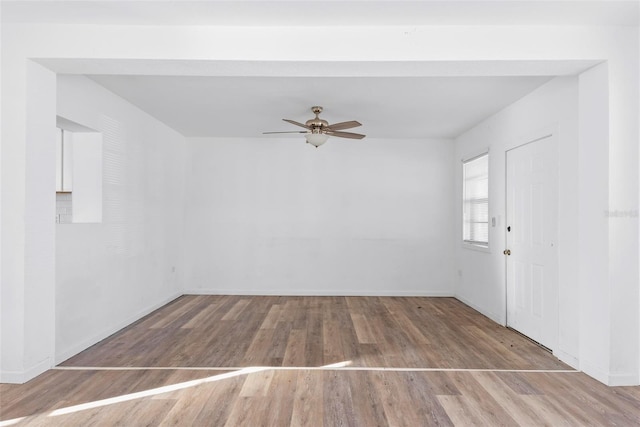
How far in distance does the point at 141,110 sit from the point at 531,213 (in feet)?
15.4

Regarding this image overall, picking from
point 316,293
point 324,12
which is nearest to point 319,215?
point 316,293

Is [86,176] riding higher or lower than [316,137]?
lower

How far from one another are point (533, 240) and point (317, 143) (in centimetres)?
251

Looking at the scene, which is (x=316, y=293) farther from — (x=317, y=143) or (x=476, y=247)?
(x=317, y=143)

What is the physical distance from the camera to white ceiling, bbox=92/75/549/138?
3840mm

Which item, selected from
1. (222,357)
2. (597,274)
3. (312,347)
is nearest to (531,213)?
(597,274)

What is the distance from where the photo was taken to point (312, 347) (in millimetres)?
3770

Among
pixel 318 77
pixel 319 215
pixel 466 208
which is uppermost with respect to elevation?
pixel 318 77

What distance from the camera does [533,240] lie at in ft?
13.3

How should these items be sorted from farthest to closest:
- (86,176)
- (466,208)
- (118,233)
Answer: (466,208) < (118,233) < (86,176)

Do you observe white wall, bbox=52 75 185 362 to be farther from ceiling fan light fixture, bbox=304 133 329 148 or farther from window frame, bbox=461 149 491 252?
window frame, bbox=461 149 491 252

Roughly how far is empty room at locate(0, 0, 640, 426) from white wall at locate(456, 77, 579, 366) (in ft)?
0.09

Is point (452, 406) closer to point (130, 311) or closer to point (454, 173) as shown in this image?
point (130, 311)

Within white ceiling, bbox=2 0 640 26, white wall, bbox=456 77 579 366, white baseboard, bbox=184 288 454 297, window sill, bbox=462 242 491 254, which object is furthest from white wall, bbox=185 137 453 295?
white ceiling, bbox=2 0 640 26
